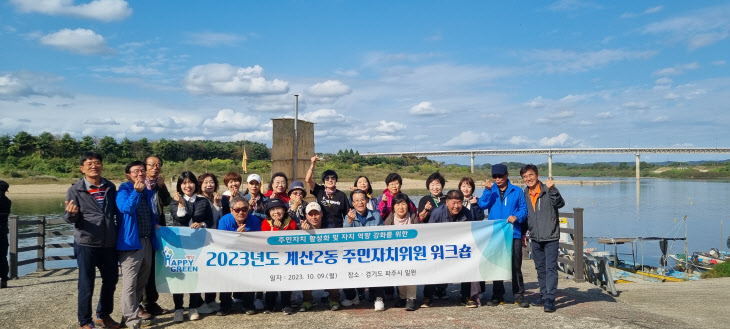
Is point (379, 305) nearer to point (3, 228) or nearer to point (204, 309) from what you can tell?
point (204, 309)

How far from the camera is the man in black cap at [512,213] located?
5.84m

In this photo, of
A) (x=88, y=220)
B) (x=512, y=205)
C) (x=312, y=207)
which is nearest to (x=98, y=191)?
(x=88, y=220)

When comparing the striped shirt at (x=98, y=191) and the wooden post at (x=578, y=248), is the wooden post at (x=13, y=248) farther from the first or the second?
the wooden post at (x=578, y=248)

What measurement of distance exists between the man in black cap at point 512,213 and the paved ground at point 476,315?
16 centimetres

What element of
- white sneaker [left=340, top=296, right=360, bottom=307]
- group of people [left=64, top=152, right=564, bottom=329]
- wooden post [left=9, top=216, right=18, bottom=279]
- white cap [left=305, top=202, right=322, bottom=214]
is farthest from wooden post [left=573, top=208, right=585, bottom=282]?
wooden post [left=9, top=216, right=18, bottom=279]

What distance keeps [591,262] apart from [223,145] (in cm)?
6545

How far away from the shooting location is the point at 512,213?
5.88 meters

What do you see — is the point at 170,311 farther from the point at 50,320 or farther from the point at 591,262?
the point at 591,262

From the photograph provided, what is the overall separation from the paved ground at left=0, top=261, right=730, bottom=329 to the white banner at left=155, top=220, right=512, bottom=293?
1.18ft

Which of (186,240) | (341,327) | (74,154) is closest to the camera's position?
(341,327)

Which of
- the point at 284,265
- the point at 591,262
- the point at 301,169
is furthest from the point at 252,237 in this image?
the point at 591,262

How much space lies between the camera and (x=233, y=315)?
5.54 m

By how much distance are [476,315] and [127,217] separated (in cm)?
389

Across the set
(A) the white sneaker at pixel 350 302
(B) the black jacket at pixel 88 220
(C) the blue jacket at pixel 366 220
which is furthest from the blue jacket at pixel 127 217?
(A) the white sneaker at pixel 350 302
